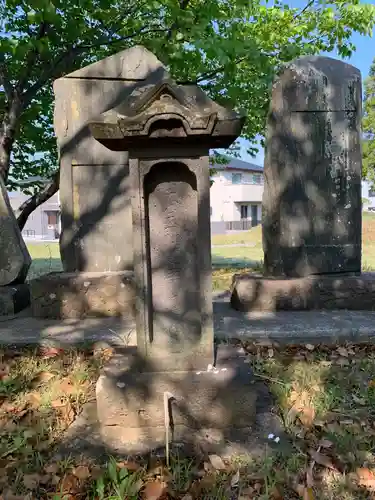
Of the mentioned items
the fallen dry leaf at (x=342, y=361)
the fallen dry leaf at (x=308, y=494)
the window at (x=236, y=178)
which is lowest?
the fallen dry leaf at (x=308, y=494)

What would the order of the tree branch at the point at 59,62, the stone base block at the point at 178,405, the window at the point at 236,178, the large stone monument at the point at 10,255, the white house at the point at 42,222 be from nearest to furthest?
1. the stone base block at the point at 178,405
2. the large stone monument at the point at 10,255
3. the tree branch at the point at 59,62
4. the window at the point at 236,178
5. the white house at the point at 42,222

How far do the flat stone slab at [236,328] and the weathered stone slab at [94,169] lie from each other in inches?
36.0

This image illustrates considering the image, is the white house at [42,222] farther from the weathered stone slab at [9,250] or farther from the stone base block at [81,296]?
the stone base block at [81,296]

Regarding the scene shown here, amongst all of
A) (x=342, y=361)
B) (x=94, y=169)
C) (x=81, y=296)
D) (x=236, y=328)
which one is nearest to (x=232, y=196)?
(x=94, y=169)

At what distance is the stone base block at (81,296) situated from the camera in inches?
198

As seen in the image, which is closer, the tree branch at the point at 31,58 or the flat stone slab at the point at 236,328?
the flat stone slab at the point at 236,328

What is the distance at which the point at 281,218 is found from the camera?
5.26m

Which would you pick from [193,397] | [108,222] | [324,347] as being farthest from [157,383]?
[108,222]

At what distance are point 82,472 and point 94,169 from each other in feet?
12.5

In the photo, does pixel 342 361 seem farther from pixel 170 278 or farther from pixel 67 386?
pixel 67 386

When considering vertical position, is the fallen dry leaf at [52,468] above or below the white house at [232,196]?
below

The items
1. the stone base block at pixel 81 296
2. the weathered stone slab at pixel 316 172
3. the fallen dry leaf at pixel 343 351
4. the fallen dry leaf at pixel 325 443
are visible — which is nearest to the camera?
the fallen dry leaf at pixel 325 443

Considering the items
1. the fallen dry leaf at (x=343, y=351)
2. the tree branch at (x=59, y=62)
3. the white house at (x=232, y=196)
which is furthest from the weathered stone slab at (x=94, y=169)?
the white house at (x=232, y=196)

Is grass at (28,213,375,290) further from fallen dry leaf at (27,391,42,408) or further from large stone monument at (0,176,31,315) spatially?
fallen dry leaf at (27,391,42,408)
